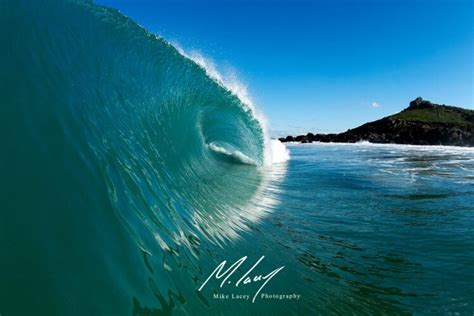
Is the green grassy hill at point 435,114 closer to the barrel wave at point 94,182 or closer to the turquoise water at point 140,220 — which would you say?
the turquoise water at point 140,220

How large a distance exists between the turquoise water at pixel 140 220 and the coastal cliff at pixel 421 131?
73.0 m

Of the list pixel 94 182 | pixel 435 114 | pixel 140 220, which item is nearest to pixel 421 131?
pixel 435 114

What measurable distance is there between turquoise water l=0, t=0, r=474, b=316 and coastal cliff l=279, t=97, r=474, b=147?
73.0 meters

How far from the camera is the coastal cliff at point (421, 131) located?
73375mm

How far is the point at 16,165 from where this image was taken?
11.0ft

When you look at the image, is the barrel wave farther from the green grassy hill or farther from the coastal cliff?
the green grassy hill

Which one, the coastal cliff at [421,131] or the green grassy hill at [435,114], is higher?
the green grassy hill at [435,114]

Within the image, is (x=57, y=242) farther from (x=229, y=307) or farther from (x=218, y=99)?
(x=218, y=99)

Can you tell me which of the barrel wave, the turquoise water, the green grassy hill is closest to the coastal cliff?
the green grassy hill

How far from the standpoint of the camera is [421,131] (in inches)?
3226

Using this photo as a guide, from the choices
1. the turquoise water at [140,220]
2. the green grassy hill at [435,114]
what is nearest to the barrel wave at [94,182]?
the turquoise water at [140,220]

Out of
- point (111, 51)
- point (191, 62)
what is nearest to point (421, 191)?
Result: point (191, 62)

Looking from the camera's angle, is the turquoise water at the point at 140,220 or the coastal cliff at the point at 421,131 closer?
the turquoise water at the point at 140,220

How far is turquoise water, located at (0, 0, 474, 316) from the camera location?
2.86 m
